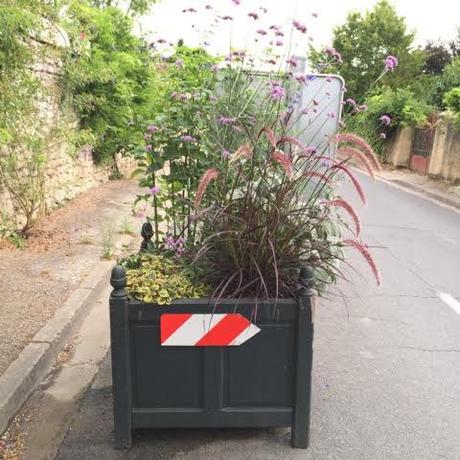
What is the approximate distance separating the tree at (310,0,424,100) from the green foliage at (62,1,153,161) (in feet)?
84.0

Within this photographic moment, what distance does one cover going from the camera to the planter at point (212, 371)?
2.78 meters

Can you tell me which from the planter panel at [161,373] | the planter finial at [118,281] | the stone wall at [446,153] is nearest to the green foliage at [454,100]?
the stone wall at [446,153]

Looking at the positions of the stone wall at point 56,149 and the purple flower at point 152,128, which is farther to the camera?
the stone wall at point 56,149

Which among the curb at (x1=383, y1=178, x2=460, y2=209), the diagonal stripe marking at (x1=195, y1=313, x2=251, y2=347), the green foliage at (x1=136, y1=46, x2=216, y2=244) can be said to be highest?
the green foliage at (x1=136, y1=46, x2=216, y2=244)

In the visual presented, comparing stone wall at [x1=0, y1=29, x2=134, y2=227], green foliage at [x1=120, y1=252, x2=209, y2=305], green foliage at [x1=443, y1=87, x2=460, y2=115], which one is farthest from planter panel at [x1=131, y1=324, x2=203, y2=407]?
green foliage at [x1=443, y1=87, x2=460, y2=115]

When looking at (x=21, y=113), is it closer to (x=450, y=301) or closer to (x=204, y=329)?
(x=204, y=329)

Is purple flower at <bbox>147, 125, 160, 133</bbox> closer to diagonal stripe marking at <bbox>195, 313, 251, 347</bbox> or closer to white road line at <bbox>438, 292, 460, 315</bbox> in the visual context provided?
diagonal stripe marking at <bbox>195, 313, 251, 347</bbox>

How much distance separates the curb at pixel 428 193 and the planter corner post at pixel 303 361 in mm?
11394

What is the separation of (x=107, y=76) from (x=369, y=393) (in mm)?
7597

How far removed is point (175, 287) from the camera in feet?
9.43

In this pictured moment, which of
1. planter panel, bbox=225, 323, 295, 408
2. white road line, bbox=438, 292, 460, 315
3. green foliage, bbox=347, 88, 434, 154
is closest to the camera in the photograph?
planter panel, bbox=225, 323, 295, 408

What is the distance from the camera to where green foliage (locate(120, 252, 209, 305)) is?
2785 millimetres

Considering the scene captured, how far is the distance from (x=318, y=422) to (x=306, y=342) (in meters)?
0.78

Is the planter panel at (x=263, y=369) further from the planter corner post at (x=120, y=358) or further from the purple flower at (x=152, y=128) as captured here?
the purple flower at (x=152, y=128)
